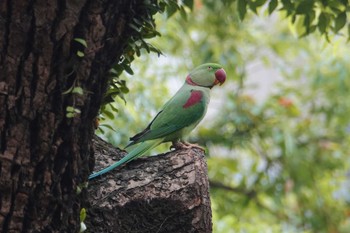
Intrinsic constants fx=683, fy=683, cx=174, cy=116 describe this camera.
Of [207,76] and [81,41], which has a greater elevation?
[207,76]

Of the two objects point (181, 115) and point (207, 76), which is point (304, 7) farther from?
point (181, 115)

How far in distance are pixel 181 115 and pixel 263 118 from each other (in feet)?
10.6

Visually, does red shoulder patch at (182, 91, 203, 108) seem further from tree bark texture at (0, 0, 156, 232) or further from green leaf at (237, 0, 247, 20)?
tree bark texture at (0, 0, 156, 232)

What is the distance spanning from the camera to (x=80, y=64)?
1801mm

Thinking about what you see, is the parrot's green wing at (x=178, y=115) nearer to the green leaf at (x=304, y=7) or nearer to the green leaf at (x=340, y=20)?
the green leaf at (x=304, y=7)

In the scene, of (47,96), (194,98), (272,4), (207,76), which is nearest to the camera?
(47,96)

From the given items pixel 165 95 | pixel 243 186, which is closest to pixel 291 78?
pixel 243 186

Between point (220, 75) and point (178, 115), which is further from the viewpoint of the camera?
point (220, 75)

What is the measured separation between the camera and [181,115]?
283 cm

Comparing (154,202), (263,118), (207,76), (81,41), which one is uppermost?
(263,118)

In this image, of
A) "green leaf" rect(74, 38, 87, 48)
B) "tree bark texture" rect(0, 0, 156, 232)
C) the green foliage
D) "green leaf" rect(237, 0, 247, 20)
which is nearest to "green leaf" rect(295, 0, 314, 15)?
"green leaf" rect(237, 0, 247, 20)

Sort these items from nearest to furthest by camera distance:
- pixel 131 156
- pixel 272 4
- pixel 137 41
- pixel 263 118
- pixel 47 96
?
pixel 47 96, pixel 137 41, pixel 131 156, pixel 272 4, pixel 263 118

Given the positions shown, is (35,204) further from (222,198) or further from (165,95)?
(222,198)

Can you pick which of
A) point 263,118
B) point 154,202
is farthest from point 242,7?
point 263,118
